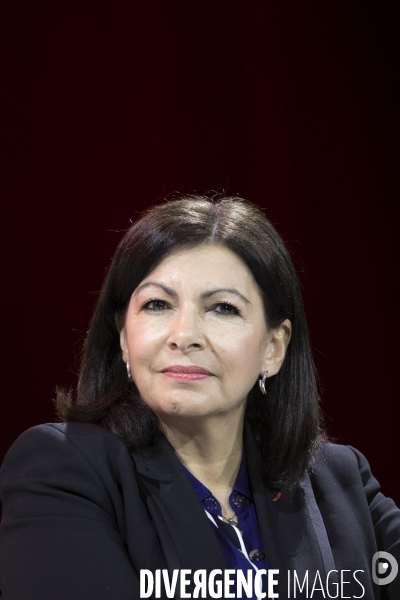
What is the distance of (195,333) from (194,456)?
13.8 inches

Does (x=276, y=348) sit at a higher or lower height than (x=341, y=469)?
higher

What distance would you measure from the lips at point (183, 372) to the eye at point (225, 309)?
16 cm

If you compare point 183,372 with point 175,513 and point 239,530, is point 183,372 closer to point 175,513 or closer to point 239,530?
point 175,513

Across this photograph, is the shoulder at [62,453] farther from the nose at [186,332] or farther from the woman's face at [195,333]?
the nose at [186,332]

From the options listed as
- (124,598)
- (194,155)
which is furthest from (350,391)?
(124,598)

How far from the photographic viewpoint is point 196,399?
181 cm

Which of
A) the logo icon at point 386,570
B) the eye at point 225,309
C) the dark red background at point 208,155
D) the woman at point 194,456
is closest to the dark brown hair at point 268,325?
the woman at point 194,456

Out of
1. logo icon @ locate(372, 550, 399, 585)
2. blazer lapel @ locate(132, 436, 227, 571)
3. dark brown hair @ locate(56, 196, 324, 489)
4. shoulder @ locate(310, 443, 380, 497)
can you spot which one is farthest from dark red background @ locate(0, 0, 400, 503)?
logo icon @ locate(372, 550, 399, 585)

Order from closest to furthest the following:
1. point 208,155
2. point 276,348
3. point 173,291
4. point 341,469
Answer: point 173,291, point 276,348, point 341,469, point 208,155

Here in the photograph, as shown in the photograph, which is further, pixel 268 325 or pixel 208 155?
pixel 208 155

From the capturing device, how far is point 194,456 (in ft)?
6.48

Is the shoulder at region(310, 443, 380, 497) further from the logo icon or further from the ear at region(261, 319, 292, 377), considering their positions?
the ear at region(261, 319, 292, 377)

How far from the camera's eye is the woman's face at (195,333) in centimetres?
181

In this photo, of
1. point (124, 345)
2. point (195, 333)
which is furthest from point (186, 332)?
point (124, 345)
